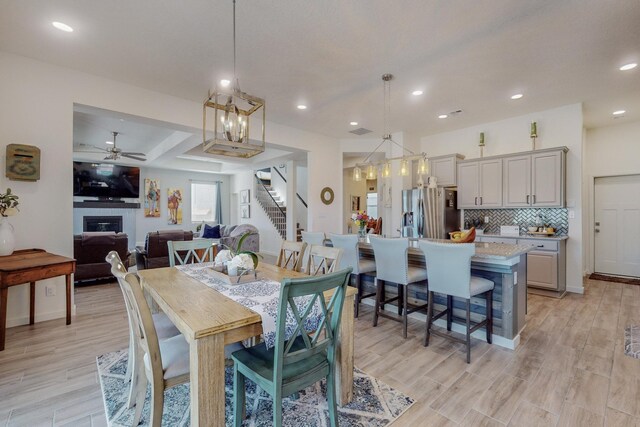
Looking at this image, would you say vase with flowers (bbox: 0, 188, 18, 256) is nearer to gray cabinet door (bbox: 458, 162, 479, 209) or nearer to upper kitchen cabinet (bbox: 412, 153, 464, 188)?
upper kitchen cabinet (bbox: 412, 153, 464, 188)

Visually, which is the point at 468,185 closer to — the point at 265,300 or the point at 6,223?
the point at 265,300

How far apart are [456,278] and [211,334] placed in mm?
2184

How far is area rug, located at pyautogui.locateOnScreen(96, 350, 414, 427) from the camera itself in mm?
1848

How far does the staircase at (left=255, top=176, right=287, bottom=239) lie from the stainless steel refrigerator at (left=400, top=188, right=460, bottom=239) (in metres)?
4.25

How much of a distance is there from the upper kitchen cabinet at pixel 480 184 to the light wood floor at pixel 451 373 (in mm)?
2226

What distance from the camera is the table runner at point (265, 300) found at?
5.14 ft

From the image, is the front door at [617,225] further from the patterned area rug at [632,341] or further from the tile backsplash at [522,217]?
the patterned area rug at [632,341]

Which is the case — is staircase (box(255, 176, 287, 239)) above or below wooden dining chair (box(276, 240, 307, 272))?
above

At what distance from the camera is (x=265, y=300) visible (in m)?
1.80

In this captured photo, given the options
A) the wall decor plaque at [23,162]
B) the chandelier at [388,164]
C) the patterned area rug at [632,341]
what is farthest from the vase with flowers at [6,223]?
the patterned area rug at [632,341]

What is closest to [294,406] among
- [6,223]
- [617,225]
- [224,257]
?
[224,257]

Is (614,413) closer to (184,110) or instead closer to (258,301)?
(258,301)

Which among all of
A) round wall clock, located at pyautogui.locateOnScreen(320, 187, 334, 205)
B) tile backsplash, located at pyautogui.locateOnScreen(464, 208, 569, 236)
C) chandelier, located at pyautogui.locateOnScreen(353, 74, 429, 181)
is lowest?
tile backsplash, located at pyautogui.locateOnScreen(464, 208, 569, 236)

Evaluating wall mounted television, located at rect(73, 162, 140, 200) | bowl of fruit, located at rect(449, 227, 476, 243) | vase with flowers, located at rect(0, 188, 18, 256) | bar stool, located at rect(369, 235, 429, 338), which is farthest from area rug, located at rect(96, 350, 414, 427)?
wall mounted television, located at rect(73, 162, 140, 200)
